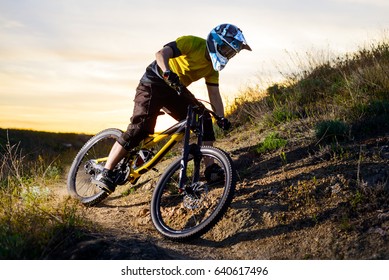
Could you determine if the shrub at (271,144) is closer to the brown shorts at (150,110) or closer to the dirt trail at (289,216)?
the dirt trail at (289,216)

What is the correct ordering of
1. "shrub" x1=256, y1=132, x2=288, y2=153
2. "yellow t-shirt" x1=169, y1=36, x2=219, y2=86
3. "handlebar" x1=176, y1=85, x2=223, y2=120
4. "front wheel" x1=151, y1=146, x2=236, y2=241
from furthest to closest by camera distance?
"shrub" x1=256, y1=132, x2=288, y2=153, "yellow t-shirt" x1=169, y1=36, x2=219, y2=86, "handlebar" x1=176, y1=85, x2=223, y2=120, "front wheel" x1=151, y1=146, x2=236, y2=241

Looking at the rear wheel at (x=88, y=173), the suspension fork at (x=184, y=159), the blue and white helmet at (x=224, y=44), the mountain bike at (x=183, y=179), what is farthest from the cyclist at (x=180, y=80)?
the rear wheel at (x=88, y=173)

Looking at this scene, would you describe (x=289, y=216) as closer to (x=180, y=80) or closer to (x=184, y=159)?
(x=184, y=159)

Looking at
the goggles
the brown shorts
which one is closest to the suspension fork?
the brown shorts

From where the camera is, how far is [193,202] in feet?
20.7

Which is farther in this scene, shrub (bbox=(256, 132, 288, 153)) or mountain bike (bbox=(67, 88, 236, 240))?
shrub (bbox=(256, 132, 288, 153))

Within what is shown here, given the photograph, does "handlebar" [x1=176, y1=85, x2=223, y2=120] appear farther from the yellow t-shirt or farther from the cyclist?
the yellow t-shirt

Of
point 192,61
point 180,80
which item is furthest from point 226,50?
point 180,80

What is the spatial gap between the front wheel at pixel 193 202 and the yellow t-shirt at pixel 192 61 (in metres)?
1.12

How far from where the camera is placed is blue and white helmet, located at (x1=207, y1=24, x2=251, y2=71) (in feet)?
20.7

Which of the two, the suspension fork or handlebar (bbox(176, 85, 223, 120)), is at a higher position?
handlebar (bbox(176, 85, 223, 120))

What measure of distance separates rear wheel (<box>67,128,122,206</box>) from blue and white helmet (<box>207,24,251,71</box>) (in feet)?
6.76

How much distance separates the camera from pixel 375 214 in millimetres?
5953
